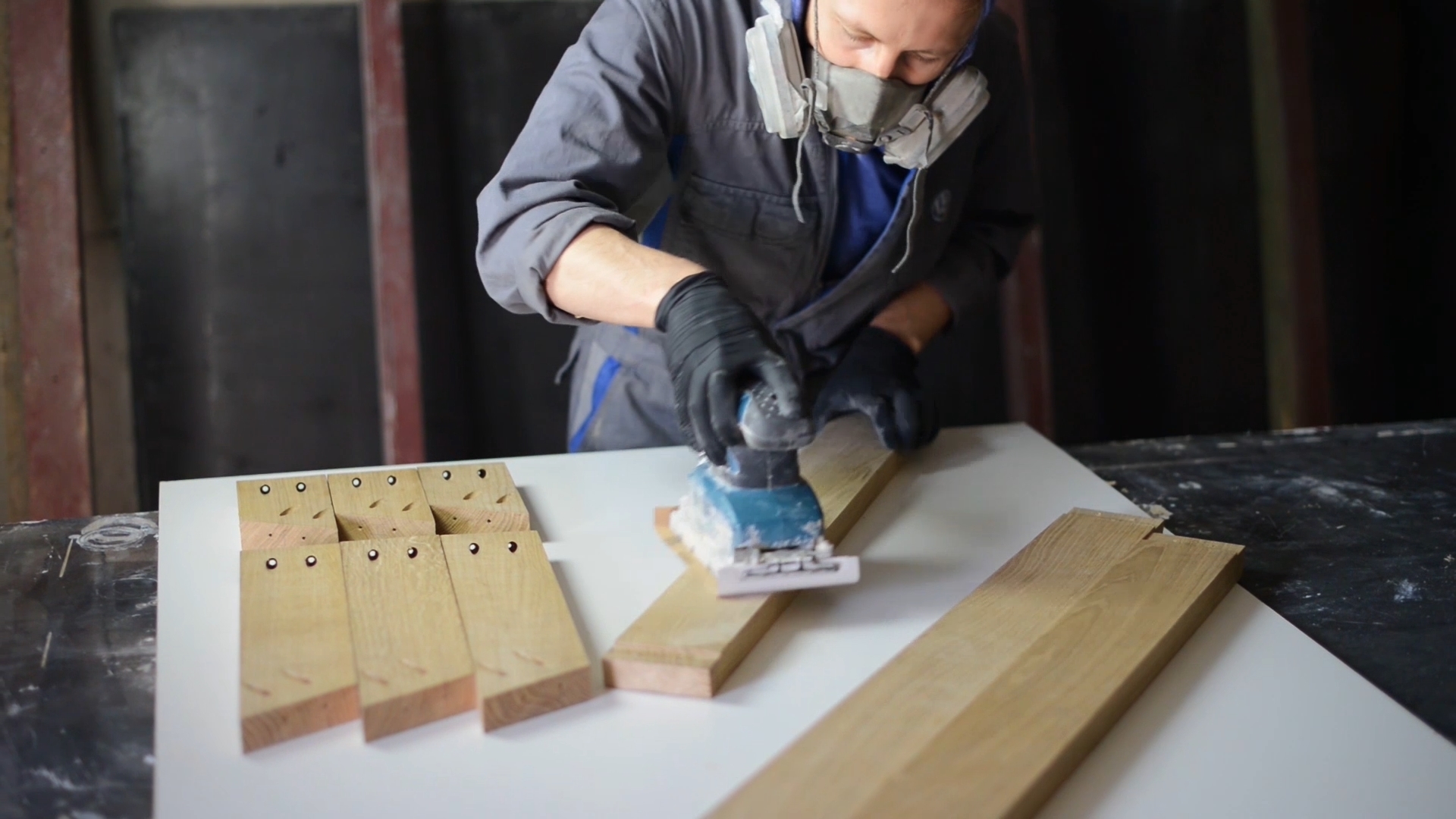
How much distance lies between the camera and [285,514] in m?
1.86

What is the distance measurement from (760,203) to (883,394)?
0.41 metres

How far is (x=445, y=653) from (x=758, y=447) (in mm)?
494

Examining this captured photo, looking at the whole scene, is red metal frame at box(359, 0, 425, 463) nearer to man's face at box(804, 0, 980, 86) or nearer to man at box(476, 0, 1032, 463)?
man at box(476, 0, 1032, 463)

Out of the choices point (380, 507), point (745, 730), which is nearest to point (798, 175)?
point (380, 507)

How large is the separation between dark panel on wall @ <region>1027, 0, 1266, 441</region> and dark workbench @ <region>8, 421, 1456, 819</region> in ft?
4.57

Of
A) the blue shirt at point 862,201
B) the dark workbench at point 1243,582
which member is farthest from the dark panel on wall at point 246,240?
the blue shirt at point 862,201

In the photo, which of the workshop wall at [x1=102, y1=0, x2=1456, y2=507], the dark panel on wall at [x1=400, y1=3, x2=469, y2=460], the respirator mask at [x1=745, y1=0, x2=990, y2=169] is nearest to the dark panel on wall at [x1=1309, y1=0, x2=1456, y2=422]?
the workshop wall at [x1=102, y1=0, x2=1456, y2=507]

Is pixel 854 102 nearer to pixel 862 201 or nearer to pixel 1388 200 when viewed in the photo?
pixel 862 201

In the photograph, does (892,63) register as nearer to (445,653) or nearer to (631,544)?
(631,544)

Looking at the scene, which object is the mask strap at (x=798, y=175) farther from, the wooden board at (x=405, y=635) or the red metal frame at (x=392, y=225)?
the red metal frame at (x=392, y=225)

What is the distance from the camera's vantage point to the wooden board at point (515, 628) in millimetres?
1339

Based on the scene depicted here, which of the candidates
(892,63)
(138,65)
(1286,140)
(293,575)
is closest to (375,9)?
(138,65)

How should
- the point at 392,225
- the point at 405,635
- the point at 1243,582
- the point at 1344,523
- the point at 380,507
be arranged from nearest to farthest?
the point at 405,635 < the point at 1243,582 < the point at 380,507 < the point at 1344,523 < the point at 392,225

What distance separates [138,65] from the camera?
3369mm
